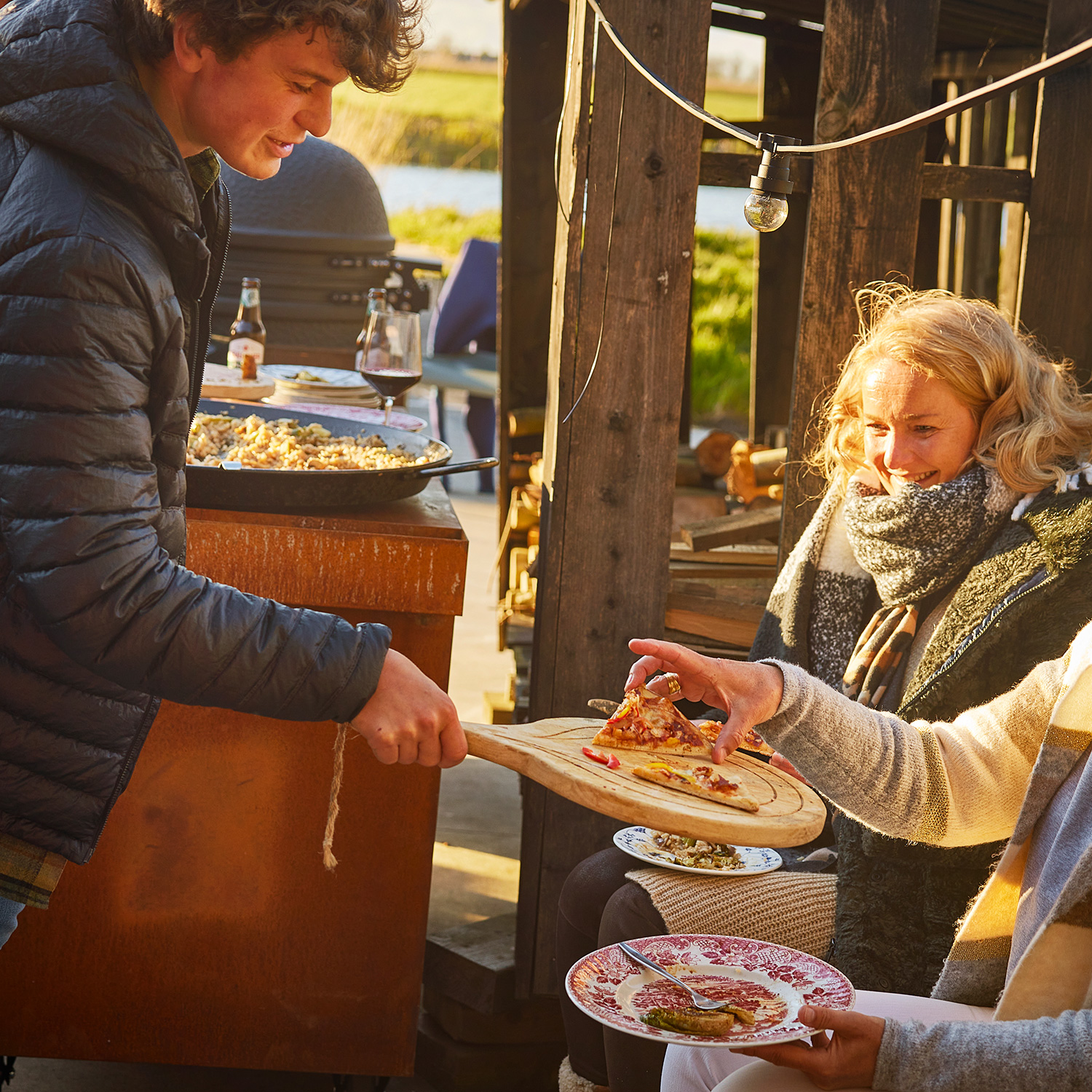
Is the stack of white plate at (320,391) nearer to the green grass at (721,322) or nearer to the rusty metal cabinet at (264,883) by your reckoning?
the rusty metal cabinet at (264,883)

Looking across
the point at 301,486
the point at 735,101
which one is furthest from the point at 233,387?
the point at 735,101

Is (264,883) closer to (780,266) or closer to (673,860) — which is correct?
(673,860)

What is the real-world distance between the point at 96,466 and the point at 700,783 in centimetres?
109

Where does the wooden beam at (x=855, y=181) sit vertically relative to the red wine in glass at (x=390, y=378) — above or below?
above

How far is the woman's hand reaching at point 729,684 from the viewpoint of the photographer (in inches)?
84.0

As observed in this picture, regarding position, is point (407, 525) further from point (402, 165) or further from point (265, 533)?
point (402, 165)

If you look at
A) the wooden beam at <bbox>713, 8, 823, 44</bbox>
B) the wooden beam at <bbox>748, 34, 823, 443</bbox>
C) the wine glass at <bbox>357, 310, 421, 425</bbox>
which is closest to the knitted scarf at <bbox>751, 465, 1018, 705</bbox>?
the wine glass at <bbox>357, 310, 421, 425</bbox>

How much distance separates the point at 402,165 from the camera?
32.4m

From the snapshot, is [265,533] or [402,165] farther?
[402,165]

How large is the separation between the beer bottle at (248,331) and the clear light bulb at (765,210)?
2.60m

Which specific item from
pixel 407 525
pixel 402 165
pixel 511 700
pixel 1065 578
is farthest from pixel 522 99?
pixel 402 165

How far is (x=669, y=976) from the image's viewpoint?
6.33 feet

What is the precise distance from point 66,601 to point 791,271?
15.7 feet

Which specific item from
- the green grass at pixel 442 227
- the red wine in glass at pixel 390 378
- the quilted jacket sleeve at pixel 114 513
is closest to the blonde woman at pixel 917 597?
the quilted jacket sleeve at pixel 114 513
